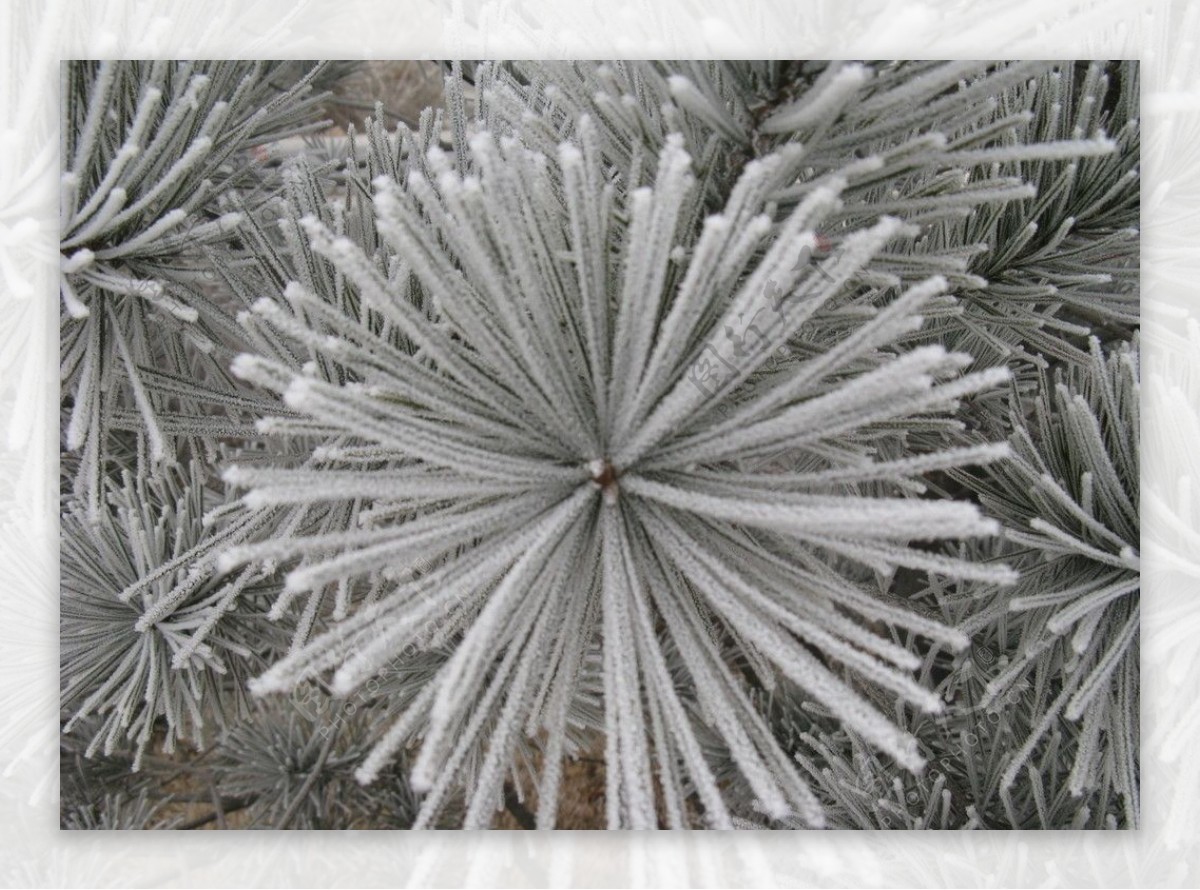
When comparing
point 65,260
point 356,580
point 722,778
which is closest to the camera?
point 65,260

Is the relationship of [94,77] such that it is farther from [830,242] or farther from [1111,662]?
[1111,662]

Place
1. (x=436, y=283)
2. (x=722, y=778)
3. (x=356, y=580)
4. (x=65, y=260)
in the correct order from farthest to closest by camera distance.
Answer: (x=722, y=778)
(x=356, y=580)
(x=65, y=260)
(x=436, y=283)

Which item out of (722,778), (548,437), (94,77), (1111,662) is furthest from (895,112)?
(722,778)

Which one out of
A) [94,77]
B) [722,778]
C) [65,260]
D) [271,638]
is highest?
[94,77]

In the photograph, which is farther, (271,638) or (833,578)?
(271,638)

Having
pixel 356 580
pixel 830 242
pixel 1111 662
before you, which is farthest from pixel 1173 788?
pixel 356 580

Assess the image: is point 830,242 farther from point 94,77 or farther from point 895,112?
point 94,77

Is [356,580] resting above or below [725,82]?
below
